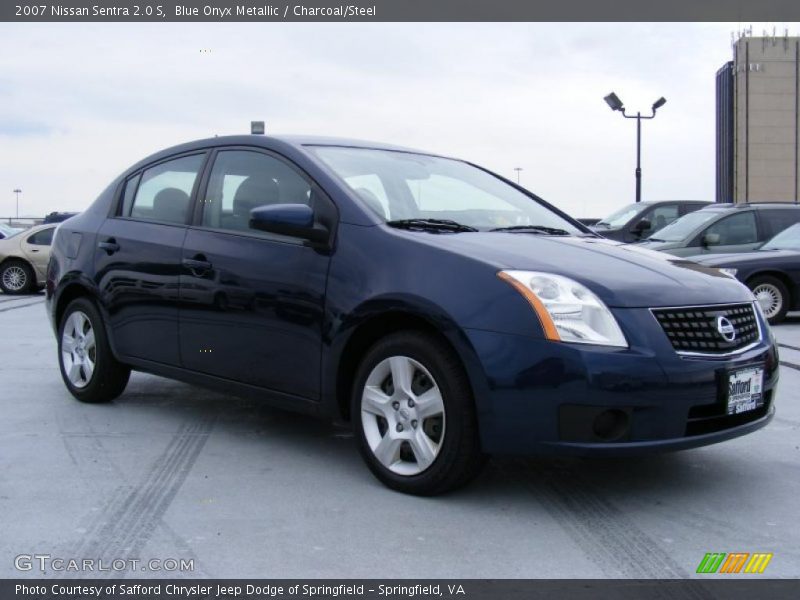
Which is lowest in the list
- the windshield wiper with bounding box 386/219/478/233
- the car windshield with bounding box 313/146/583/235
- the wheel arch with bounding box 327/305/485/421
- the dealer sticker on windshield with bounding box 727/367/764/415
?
the dealer sticker on windshield with bounding box 727/367/764/415

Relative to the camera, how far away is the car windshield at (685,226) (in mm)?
13125

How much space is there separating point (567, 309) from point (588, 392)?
1.11 ft

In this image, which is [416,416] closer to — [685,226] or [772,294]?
[772,294]

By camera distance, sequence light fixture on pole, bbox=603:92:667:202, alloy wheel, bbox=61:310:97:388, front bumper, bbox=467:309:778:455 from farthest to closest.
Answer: light fixture on pole, bbox=603:92:667:202 → alloy wheel, bbox=61:310:97:388 → front bumper, bbox=467:309:778:455

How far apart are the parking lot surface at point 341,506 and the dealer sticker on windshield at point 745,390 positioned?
0.41 meters

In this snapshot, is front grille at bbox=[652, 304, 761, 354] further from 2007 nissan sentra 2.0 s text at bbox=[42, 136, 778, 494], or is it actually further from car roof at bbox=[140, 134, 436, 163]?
car roof at bbox=[140, 134, 436, 163]

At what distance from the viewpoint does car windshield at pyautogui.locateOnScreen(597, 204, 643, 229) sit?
17.2m

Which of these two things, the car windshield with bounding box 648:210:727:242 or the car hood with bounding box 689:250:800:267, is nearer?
the car hood with bounding box 689:250:800:267

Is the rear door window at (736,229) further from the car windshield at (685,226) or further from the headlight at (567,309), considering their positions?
the headlight at (567,309)

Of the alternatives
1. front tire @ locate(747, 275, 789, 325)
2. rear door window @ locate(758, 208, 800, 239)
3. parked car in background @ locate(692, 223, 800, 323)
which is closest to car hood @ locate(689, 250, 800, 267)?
parked car in background @ locate(692, 223, 800, 323)

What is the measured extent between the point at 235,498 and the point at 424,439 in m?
0.85

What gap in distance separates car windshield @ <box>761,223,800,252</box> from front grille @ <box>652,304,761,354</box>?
28.9 ft
